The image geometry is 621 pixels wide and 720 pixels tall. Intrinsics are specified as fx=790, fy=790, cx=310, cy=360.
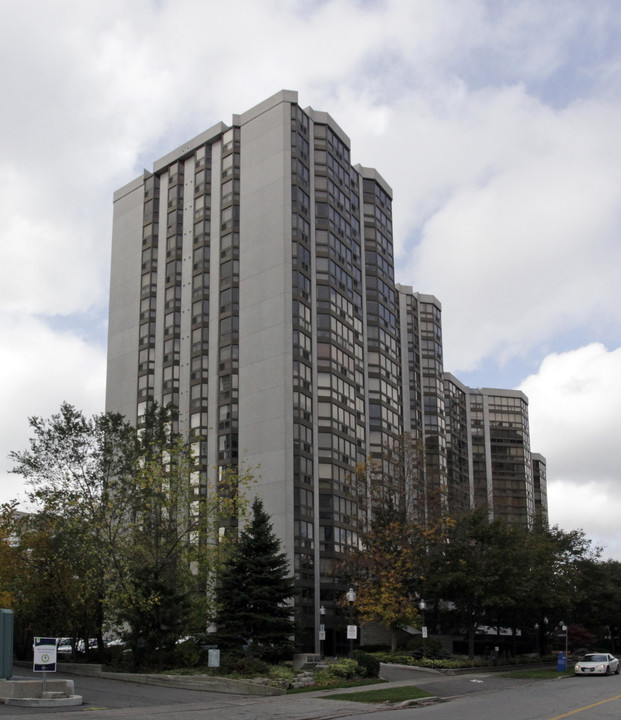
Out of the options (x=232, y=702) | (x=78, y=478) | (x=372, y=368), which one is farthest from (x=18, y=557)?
(x=372, y=368)

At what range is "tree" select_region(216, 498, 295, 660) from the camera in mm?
Result: 37562

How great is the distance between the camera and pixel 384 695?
1129 inches

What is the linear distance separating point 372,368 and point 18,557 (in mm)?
48046

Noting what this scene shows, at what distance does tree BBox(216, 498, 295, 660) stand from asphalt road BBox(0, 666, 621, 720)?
6.17 meters

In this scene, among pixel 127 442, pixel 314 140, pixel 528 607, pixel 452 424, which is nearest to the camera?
pixel 127 442

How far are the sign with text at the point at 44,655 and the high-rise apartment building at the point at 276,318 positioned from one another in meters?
39.6

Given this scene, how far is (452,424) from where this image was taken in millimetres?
119250

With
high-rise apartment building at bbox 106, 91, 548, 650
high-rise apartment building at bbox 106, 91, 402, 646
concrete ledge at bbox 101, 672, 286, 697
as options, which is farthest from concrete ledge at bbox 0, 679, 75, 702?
high-rise apartment building at bbox 106, 91, 402, 646

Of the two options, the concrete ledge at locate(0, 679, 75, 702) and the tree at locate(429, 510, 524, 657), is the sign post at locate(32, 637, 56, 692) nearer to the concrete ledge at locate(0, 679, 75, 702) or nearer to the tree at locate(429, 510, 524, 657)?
the concrete ledge at locate(0, 679, 75, 702)

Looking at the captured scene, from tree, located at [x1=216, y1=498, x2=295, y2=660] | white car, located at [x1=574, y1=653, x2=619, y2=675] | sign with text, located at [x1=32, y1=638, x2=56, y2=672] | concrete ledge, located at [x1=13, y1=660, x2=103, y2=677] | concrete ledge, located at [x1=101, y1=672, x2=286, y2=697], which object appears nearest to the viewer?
sign with text, located at [x1=32, y1=638, x2=56, y2=672]

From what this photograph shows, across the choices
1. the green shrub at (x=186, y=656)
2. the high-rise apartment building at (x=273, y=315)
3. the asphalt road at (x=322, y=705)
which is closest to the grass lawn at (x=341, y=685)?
the asphalt road at (x=322, y=705)

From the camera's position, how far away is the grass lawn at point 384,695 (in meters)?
27.8

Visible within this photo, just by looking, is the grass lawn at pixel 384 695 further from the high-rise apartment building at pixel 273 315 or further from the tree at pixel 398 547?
the high-rise apartment building at pixel 273 315

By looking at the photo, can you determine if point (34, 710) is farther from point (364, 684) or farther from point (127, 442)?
point (127, 442)
